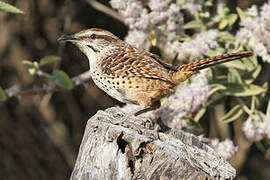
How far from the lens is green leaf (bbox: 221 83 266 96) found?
4098mm

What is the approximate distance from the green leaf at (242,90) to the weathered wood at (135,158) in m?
1.47

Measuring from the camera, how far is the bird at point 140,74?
11.0 feet

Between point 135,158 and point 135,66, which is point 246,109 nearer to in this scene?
point 135,66

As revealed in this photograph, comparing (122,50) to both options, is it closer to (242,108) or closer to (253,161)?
(242,108)

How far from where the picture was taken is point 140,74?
336cm

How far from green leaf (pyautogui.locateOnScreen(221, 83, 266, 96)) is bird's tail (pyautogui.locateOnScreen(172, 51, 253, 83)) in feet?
2.48

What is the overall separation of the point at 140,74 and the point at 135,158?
3.21ft

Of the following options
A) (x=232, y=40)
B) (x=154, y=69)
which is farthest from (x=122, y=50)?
(x=232, y=40)

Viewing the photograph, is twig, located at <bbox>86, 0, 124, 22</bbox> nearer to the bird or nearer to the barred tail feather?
the bird

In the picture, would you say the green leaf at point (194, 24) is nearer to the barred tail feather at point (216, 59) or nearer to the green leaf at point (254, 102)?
the green leaf at point (254, 102)

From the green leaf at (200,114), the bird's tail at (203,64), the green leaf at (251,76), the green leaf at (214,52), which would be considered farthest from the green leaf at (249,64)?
the bird's tail at (203,64)

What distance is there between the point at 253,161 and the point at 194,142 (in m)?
3.99

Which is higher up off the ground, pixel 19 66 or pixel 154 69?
pixel 154 69

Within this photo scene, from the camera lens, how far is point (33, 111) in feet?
19.9
